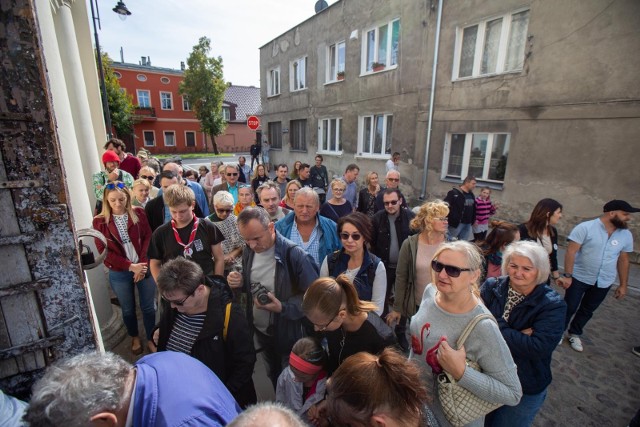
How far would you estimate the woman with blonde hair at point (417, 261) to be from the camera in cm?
311

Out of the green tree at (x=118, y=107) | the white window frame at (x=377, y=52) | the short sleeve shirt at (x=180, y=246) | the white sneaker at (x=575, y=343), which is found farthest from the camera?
the green tree at (x=118, y=107)

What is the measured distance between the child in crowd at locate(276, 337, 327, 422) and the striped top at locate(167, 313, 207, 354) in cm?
67

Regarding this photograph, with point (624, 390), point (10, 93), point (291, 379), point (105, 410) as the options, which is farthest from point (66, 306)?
point (624, 390)

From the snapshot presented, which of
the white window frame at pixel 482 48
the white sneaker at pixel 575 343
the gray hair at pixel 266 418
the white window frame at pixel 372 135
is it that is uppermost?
the white window frame at pixel 482 48

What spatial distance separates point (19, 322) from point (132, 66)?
1571 inches

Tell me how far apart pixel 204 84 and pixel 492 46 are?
31.0 metres

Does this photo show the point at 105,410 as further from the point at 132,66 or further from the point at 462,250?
the point at 132,66

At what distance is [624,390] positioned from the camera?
3057mm

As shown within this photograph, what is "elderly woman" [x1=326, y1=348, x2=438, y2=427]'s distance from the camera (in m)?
1.22

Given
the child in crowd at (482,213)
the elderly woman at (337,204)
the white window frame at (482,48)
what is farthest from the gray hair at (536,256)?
the white window frame at (482,48)

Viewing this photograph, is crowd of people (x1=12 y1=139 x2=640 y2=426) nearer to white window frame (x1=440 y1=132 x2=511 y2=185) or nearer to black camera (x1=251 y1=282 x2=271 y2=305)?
black camera (x1=251 y1=282 x2=271 y2=305)

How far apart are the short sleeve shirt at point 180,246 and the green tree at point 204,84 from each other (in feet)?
108

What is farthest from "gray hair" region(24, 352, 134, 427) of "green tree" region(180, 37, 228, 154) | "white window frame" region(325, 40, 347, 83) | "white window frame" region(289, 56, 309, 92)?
"green tree" region(180, 37, 228, 154)

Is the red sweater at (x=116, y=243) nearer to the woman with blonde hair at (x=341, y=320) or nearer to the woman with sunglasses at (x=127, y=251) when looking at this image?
the woman with sunglasses at (x=127, y=251)
